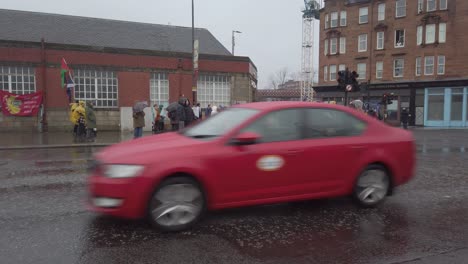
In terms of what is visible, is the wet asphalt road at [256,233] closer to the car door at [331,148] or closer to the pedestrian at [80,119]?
the car door at [331,148]

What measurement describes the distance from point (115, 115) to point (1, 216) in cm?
1951

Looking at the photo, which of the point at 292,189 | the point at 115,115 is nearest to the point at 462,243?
the point at 292,189

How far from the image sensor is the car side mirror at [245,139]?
475 centimetres

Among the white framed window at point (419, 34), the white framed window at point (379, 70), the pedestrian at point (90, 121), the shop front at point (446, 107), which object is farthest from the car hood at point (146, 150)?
the white framed window at point (379, 70)

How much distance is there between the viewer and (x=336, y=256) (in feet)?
12.9

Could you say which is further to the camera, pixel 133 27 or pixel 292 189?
pixel 133 27

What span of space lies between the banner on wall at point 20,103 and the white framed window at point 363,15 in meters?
32.2

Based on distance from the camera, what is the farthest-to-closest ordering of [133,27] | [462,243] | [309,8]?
1. [309,8]
2. [133,27]
3. [462,243]

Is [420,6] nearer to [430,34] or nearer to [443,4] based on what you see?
[443,4]

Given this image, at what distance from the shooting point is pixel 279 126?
5152mm

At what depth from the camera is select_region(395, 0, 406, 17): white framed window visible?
38312mm

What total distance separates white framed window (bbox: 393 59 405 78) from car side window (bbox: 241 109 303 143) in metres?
36.8

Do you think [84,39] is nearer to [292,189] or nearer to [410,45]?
[292,189]

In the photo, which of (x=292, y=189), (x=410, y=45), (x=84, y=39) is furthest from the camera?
(x=410, y=45)
